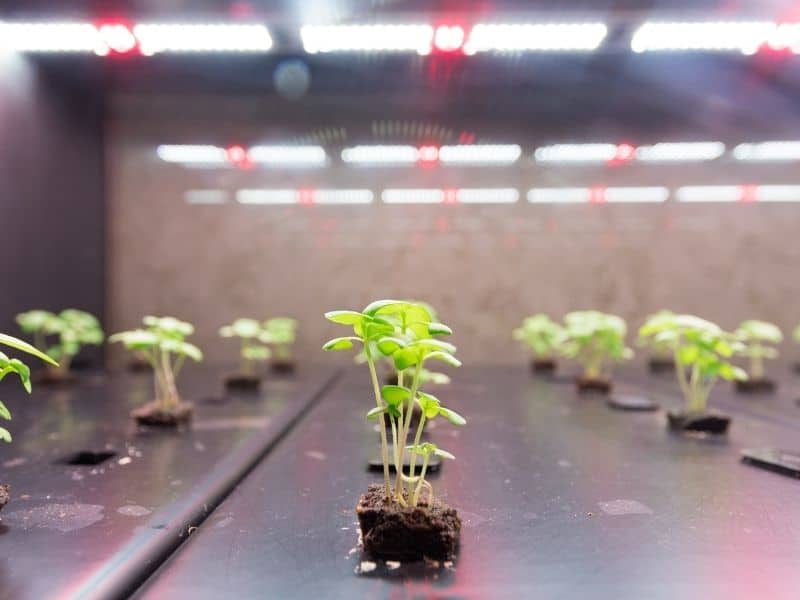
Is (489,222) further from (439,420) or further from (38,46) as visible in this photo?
(38,46)

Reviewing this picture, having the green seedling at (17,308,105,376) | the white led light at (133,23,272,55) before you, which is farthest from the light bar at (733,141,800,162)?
the green seedling at (17,308,105,376)

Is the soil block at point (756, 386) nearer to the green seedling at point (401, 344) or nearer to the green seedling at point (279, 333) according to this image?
the green seedling at point (279, 333)

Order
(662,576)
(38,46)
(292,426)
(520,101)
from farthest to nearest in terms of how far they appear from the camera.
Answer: (520,101) < (38,46) < (292,426) < (662,576)

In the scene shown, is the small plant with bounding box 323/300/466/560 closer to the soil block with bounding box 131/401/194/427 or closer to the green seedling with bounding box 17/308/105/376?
the soil block with bounding box 131/401/194/427

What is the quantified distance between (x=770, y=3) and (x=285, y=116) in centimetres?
380

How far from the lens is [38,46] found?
12.7 feet

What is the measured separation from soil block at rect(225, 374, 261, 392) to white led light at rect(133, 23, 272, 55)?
A: 2.11 metres

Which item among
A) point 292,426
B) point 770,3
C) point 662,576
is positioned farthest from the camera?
point 770,3

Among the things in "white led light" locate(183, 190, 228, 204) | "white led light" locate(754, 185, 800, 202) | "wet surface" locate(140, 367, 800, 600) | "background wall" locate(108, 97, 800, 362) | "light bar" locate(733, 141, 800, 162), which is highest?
"light bar" locate(733, 141, 800, 162)

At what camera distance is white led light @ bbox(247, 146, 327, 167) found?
5.39 m

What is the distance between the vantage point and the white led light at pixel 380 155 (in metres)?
5.38

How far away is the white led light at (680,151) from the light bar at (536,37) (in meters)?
2.03

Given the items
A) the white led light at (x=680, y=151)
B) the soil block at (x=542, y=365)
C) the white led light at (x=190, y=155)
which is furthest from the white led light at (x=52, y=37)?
the white led light at (x=680, y=151)

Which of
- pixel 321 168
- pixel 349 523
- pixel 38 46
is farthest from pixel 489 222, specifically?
pixel 349 523
